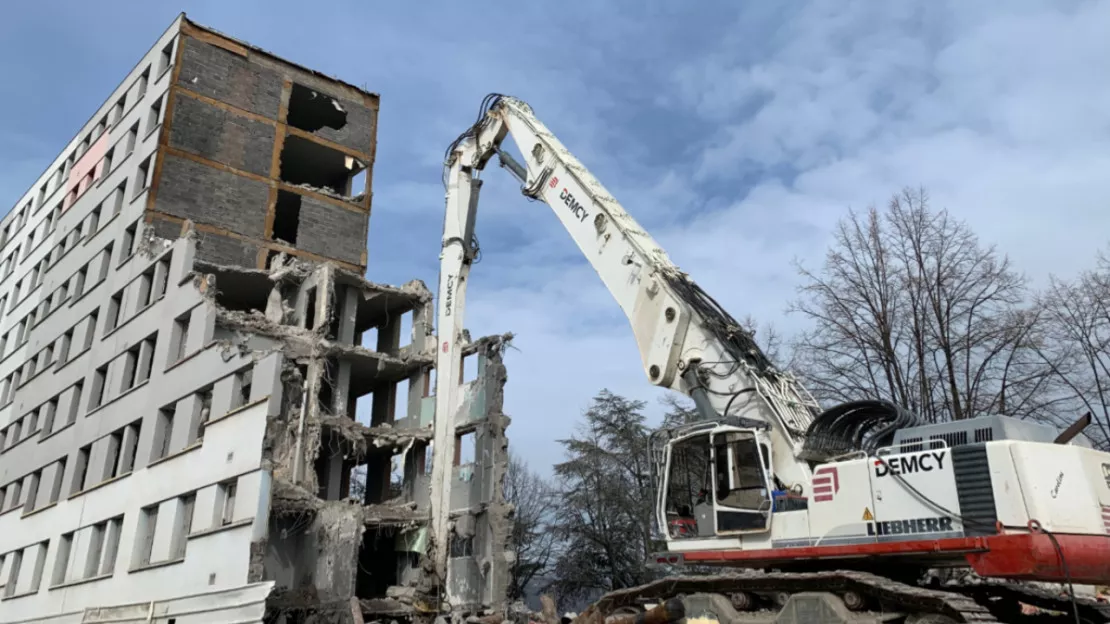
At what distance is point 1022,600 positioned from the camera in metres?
10.3

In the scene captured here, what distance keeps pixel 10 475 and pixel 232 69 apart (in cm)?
1864

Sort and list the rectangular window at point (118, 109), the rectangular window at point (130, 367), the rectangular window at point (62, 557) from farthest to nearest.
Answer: the rectangular window at point (118, 109) < the rectangular window at point (130, 367) < the rectangular window at point (62, 557)

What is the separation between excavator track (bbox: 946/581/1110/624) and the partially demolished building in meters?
13.0

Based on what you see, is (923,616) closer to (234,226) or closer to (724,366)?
(724,366)

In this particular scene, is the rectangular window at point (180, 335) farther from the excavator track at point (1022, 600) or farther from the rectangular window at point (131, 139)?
the excavator track at point (1022, 600)

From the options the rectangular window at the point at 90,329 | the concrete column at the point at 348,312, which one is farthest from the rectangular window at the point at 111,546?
the rectangular window at the point at 90,329

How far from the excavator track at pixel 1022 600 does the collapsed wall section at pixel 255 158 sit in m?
24.3

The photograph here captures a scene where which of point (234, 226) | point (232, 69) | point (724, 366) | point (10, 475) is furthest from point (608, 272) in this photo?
point (10, 475)

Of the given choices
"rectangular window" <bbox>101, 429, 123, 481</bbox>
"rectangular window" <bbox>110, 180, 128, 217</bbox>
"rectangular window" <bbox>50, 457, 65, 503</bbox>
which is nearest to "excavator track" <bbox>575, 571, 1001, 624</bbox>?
"rectangular window" <bbox>101, 429, 123, 481</bbox>

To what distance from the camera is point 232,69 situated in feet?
103

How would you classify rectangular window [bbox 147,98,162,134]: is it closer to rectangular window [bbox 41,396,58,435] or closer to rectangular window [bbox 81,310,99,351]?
rectangular window [bbox 81,310,99,351]

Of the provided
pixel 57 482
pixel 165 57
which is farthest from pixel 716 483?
pixel 165 57

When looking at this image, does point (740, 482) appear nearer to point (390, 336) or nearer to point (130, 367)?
point (390, 336)

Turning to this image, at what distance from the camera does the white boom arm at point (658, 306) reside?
10.0m
